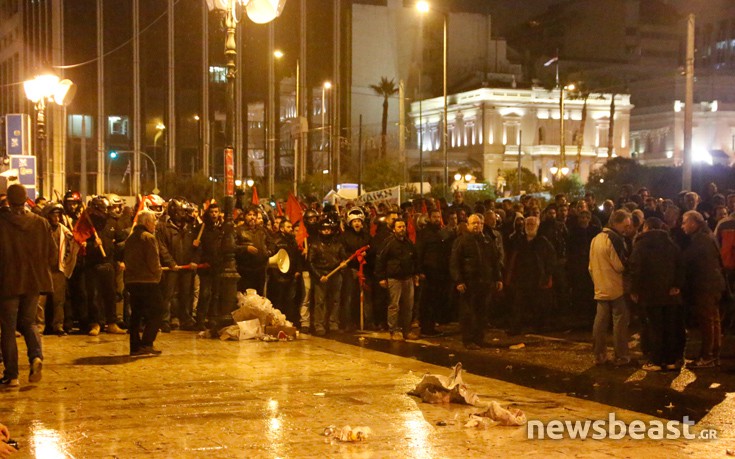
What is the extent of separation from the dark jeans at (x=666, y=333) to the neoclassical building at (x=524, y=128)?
8223 centimetres

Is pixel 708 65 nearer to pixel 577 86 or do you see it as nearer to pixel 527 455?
pixel 577 86

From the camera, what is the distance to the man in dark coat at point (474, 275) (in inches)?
551

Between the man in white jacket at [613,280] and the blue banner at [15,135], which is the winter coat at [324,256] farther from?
the blue banner at [15,135]

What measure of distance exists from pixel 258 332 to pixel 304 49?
65496mm

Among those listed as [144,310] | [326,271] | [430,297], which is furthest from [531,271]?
[144,310]

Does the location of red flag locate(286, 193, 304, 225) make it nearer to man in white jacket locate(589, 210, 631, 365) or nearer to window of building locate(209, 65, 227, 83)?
man in white jacket locate(589, 210, 631, 365)

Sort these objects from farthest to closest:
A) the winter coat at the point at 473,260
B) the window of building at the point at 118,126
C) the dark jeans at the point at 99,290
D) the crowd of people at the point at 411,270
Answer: the window of building at the point at 118,126 → the dark jeans at the point at 99,290 → the winter coat at the point at 473,260 → the crowd of people at the point at 411,270

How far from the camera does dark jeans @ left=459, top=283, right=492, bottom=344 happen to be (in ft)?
46.0

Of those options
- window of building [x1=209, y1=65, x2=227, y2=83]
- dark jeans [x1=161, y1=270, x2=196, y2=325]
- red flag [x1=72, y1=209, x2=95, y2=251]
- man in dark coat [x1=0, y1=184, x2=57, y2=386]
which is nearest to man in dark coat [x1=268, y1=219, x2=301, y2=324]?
dark jeans [x1=161, y1=270, x2=196, y2=325]

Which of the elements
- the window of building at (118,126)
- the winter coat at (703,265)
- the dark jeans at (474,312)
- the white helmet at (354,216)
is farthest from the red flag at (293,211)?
the window of building at (118,126)

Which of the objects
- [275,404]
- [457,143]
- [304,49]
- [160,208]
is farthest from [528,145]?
[275,404]

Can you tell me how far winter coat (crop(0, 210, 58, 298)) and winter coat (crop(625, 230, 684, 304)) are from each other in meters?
6.92

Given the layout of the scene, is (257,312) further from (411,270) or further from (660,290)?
(660,290)

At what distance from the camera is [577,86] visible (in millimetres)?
97938
